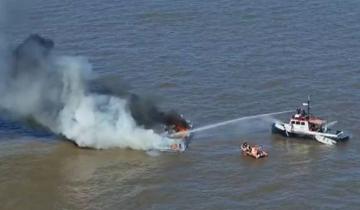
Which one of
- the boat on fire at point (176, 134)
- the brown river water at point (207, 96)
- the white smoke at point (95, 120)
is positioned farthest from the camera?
the white smoke at point (95, 120)

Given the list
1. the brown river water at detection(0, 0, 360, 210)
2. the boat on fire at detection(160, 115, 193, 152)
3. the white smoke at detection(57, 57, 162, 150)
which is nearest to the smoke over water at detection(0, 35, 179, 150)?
the white smoke at detection(57, 57, 162, 150)

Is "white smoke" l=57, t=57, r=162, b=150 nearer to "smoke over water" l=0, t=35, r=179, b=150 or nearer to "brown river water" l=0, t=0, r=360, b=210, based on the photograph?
"smoke over water" l=0, t=35, r=179, b=150

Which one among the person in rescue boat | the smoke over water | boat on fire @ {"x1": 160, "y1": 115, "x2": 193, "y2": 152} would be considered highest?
the smoke over water

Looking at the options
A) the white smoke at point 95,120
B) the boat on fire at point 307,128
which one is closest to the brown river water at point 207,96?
the boat on fire at point 307,128

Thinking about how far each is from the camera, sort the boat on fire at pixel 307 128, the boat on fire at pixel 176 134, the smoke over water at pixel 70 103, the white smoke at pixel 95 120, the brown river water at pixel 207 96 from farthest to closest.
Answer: the boat on fire at pixel 307 128 < the smoke over water at pixel 70 103 < the white smoke at pixel 95 120 < the boat on fire at pixel 176 134 < the brown river water at pixel 207 96

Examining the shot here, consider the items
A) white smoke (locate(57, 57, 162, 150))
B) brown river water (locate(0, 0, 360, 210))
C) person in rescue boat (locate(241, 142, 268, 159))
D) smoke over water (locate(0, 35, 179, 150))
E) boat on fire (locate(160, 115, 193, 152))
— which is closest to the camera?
brown river water (locate(0, 0, 360, 210))

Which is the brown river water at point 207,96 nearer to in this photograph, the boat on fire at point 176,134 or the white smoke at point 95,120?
the boat on fire at point 176,134

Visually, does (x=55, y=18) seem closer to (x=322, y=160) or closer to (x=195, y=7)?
(x=195, y=7)
